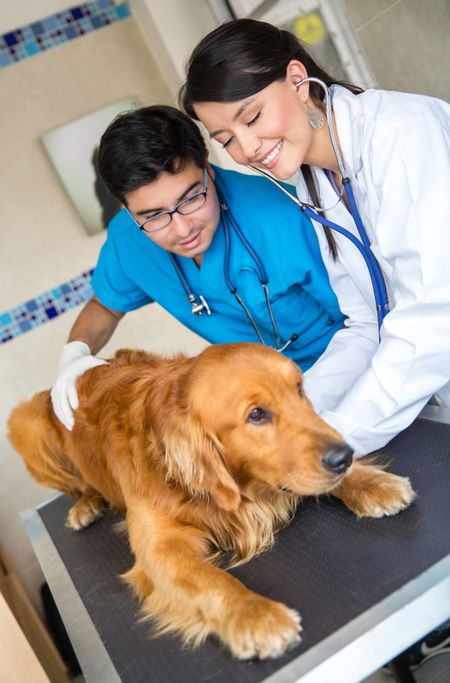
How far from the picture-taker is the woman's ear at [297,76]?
5.61 feet

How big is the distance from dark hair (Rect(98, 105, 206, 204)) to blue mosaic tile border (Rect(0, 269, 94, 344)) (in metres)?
2.36

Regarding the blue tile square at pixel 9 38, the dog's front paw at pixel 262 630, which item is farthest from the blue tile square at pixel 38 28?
the dog's front paw at pixel 262 630

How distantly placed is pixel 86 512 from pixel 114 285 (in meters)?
0.85

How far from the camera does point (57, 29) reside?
4262 mm

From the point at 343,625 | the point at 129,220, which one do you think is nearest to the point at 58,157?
the point at 129,220

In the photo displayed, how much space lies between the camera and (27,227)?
4336 mm

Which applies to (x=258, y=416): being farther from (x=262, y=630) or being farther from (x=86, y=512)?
(x=86, y=512)

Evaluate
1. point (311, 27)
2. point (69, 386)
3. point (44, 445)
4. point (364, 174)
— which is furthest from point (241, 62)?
point (44, 445)

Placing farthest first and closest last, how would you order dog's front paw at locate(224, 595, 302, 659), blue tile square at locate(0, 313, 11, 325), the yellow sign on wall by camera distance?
blue tile square at locate(0, 313, 11, 325), the yellow sign on wall, dog's front paw at locate(224, 595, 302, 659)

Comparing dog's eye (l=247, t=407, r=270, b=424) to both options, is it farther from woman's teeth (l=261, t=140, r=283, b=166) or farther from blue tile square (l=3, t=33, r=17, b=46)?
blue tile square (l=3, t=33, r=17, b=46)

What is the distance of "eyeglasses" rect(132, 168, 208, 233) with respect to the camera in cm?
204

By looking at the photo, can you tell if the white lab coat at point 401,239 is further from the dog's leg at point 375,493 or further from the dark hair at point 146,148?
the dark hair at point 146,148

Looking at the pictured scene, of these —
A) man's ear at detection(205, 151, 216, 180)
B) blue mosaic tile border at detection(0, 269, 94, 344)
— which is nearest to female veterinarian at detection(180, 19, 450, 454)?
man's ear at detection(205, 151, 216, 180)

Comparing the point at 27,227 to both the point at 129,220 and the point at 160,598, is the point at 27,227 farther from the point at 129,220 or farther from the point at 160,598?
the point at 160,598
